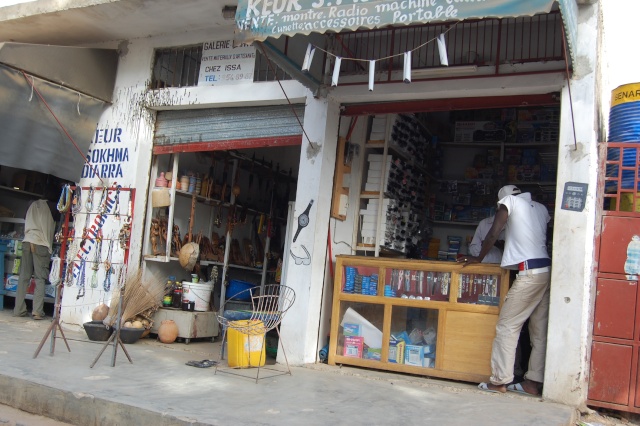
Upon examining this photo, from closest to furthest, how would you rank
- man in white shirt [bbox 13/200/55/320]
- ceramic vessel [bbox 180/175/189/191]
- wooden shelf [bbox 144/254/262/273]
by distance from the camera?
1. wooden shelf [bbox 144/254/262/273]
2. ceramic vessel [bbox 180/175/189/191]
3. man in white shirt [bbox 13/200/55/320]

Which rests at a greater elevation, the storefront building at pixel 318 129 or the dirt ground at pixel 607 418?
the storefront building at pixel 318 129

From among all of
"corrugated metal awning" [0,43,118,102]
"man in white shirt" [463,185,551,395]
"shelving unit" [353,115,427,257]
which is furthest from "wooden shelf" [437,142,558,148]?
"corrugated metal awning" [0,43,118,102]

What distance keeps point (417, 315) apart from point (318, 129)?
244 cm

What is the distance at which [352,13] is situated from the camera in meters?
5.00

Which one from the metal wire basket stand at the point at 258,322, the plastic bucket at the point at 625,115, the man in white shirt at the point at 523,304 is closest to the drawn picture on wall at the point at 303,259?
the metal wire basket stand at the point at 258,322

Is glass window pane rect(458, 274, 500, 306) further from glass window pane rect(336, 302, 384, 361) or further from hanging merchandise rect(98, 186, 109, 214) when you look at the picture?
hanging merchandise rect(98, 186, 109, 214)

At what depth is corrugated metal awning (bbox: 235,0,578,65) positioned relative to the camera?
180 inches

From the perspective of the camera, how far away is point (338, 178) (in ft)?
24.1

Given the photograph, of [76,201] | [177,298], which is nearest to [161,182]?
[76,201]

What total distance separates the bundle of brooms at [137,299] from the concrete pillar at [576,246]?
5.17m

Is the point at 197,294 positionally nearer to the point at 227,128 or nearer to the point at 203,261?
the point at 203,261

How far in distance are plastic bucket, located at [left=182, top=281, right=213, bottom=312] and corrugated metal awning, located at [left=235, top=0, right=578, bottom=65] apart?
4.31 metres

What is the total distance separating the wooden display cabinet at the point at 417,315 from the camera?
6281mm

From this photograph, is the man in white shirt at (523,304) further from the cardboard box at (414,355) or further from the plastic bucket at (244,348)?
the plastic bucket at (244,348)
